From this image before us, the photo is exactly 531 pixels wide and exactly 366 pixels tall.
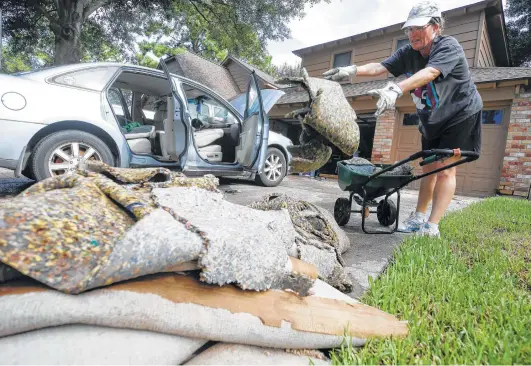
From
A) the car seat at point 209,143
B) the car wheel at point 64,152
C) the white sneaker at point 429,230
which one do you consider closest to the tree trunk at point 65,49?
the car seat at point 209,143

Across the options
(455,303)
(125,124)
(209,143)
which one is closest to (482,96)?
(209,143)

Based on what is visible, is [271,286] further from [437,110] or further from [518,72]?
[518,72]

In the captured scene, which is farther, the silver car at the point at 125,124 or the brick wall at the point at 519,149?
the brick wall at the point at 519,149

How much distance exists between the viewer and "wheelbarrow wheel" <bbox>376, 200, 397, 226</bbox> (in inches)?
124

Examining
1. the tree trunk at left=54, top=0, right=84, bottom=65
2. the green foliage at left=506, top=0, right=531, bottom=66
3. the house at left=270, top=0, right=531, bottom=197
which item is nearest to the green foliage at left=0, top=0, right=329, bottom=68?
the tree trunk at left=54, top=0, right=84, bottom=65

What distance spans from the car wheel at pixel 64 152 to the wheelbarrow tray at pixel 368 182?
101 inches

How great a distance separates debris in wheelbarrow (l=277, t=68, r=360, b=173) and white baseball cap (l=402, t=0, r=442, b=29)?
3.06 ft

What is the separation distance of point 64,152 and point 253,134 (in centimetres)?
241

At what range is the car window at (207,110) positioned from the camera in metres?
4.97

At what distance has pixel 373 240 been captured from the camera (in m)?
2.65

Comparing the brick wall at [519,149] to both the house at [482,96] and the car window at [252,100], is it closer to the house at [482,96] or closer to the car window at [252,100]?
the house at [482,96]

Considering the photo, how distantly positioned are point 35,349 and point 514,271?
2447 millimetres

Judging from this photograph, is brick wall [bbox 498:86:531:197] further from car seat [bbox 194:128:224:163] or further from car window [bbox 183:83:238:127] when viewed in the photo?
car seat [bbox 194:128:224:163]

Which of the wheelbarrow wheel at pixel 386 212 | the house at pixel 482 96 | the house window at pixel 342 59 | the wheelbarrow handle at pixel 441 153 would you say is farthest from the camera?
the house window at pixel 342 59
